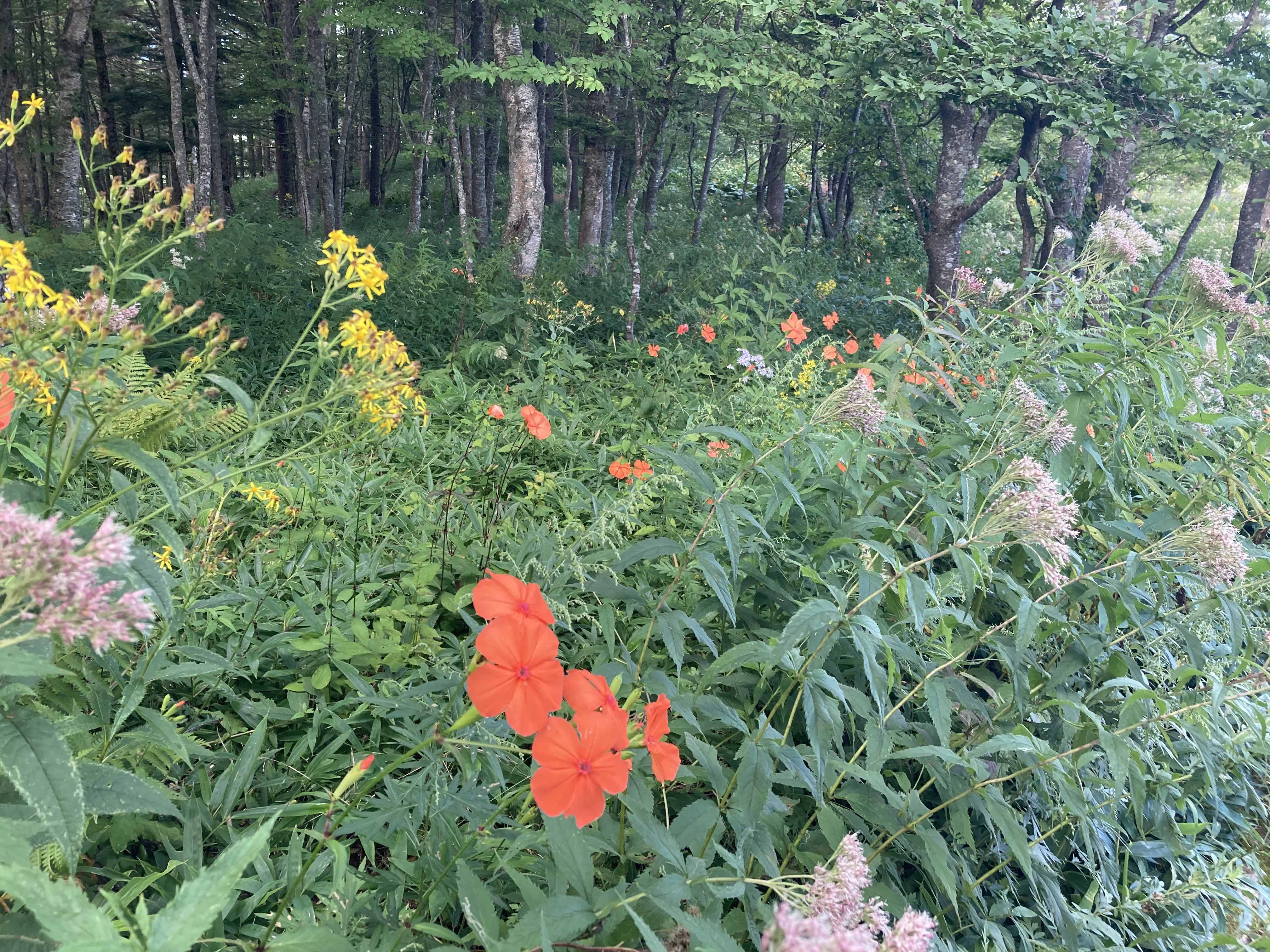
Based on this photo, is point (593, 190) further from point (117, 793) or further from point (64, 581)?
point (64, 581)

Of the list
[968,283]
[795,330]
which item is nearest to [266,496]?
[795,330]

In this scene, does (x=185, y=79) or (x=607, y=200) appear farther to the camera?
(x=185, y=79)

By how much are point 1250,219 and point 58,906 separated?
13385 millimetres

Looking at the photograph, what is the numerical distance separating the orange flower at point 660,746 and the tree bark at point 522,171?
5.69 metres

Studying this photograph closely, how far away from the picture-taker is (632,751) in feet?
4.16

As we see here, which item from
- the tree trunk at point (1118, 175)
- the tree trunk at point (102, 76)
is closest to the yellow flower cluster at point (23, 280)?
the tree trunk at point (1118, 175)

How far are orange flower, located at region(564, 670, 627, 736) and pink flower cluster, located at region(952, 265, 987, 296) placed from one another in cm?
251

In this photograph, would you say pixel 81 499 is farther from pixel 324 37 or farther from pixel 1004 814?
pixel 324 37

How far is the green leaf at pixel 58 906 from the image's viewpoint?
0.69 metres

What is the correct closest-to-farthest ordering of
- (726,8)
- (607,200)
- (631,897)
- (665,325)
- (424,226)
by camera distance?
(631,897) → (665,325) → (726,8) → (607,200) → (424,226)

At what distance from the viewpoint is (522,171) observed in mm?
6379

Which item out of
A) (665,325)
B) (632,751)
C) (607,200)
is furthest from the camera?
(607,200)

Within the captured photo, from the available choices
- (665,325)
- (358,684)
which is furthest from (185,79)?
(358,684)

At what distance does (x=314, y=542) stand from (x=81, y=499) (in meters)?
1.03
